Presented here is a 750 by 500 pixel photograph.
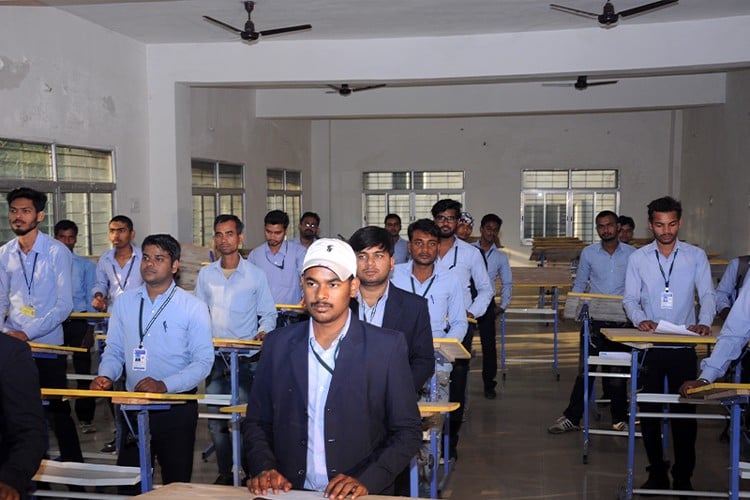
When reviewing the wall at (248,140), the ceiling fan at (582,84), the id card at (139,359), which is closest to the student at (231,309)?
the id card at (139,359)

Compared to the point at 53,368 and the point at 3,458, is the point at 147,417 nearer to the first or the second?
the point at 3,458

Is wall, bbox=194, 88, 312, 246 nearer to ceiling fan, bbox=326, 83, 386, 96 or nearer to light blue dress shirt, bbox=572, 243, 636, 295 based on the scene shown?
ceiling fan, bbox=326, 83, 386, 96

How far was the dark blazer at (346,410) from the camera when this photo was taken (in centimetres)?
212

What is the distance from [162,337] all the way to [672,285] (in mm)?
2977

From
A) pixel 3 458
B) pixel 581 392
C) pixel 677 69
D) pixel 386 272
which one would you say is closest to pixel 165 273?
pixel 386 272

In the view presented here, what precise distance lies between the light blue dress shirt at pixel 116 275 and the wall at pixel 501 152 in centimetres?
1177

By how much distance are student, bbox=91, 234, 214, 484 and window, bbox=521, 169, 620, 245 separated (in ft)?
48.1

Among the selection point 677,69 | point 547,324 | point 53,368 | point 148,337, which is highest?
point 677,69

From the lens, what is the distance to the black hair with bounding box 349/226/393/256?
3258 mm

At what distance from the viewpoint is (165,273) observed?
3404mm

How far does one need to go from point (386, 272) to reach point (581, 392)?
3.18m

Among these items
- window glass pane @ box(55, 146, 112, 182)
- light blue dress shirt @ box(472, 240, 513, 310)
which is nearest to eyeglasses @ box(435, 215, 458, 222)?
light blue dress shirt @ box(472, 240, 513, 310)

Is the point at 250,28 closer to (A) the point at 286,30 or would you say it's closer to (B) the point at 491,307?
(A) the point at 286,30

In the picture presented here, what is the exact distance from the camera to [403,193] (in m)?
17.9
